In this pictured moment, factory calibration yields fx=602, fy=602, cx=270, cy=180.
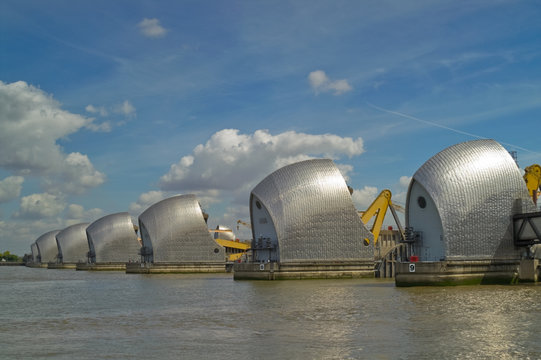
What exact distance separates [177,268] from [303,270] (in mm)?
25156

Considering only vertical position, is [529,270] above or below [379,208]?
below

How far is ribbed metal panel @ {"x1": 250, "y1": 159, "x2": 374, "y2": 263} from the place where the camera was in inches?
2163

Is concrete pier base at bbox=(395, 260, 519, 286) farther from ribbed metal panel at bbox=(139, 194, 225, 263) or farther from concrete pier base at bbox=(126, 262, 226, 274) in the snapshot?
ribbed metal panel at bbox=(139, 194, 225, 263)

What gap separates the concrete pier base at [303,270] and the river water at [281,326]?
16.2 meters

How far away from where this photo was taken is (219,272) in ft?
248

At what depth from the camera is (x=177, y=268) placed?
74375 mm

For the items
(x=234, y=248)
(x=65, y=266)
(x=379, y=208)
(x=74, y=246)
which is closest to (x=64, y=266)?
(x=65, y=266)

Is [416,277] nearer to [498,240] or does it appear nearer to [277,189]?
[498,240]

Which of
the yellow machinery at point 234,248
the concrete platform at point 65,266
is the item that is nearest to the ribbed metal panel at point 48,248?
the concrete platform at point 65,266

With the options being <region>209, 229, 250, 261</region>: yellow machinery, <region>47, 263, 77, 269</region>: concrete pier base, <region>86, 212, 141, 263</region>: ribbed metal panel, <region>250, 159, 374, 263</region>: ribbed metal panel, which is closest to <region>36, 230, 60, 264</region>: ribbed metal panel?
<region>47, 263, 77, 269</region>: concrete pier base

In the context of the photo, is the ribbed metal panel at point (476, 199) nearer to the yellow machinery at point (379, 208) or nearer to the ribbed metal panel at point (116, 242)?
the yellow machinery at point (379, 208)

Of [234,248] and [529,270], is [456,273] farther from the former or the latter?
[234,248]

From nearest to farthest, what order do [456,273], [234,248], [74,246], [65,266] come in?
1. [456,273]
2. [234,248]
3. [65,266]
4. [74,246]

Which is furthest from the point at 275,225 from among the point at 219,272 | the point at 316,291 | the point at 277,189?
the point at 219,272
